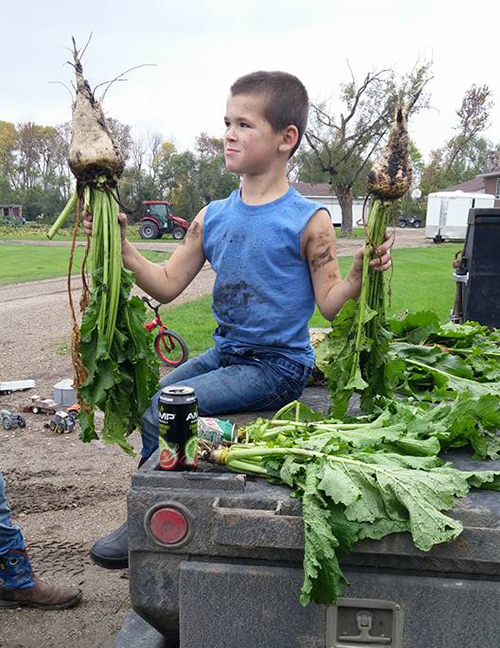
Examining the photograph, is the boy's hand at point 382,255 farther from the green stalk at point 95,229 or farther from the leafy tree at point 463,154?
the leafy tree at point 463,154

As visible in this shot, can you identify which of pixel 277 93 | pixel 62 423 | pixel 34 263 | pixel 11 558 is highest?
pixel 277 93

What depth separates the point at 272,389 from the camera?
3.12 m

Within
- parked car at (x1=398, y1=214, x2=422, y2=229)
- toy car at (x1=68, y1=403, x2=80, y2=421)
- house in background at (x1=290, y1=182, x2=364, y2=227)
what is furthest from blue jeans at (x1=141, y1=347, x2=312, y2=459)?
parked car at (x1=398, y1=214, x2=422, y2=229)

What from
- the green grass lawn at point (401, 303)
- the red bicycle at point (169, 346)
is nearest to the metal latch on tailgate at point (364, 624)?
the green grass lawn at point (401, 303)

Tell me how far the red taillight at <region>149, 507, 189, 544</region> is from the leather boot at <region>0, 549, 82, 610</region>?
1582mm

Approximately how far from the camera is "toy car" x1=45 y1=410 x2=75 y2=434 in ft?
19.5

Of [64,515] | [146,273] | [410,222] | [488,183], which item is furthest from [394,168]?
[410,222]

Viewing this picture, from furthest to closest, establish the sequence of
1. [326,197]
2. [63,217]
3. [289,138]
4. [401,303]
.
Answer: [326,197] < [401,303] < [289,138] < [63,217]

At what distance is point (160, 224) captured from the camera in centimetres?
3831

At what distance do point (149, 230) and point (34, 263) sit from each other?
14.1m

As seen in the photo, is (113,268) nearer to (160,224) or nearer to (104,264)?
(104,264)

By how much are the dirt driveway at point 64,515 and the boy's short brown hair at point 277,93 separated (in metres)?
2.40

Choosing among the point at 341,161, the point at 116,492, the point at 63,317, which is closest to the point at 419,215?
the point at 341,161

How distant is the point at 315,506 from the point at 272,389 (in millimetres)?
1137
